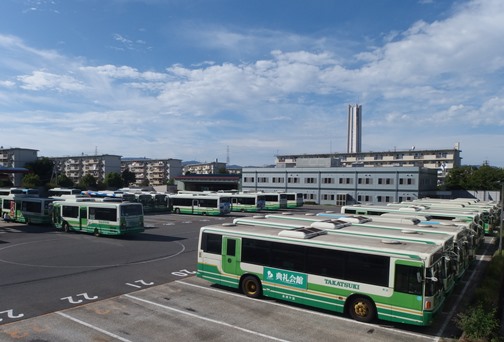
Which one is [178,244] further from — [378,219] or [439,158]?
[439,158]

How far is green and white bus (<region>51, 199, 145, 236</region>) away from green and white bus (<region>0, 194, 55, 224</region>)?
346cm

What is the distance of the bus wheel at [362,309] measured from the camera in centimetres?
1121

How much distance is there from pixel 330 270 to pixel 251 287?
3.23 metres

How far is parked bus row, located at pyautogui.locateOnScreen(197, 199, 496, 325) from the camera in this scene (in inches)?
414

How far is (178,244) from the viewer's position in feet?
80.6

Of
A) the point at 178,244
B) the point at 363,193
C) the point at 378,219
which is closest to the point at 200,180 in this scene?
the point at 363,193

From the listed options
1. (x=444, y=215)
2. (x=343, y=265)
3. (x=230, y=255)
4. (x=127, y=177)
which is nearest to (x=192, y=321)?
(x=230, y=255)

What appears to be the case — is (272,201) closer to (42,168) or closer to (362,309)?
(362,309)

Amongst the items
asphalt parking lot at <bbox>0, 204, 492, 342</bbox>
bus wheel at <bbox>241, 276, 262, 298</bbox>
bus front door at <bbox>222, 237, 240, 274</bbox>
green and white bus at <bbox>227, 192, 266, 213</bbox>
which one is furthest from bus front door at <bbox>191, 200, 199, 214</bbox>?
bus wheel at <bbox>241, 276, 262, 298</bbox>

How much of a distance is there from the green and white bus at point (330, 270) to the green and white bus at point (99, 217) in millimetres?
12940

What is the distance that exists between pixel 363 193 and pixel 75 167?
368 ft

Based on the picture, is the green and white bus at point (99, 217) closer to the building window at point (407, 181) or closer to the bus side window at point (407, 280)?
the bus side window at point (407, 280)

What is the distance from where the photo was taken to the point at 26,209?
34.5 metres

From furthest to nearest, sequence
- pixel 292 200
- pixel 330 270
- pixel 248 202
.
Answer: pixel 292 200, pixel 248 202, pixel 330 270
